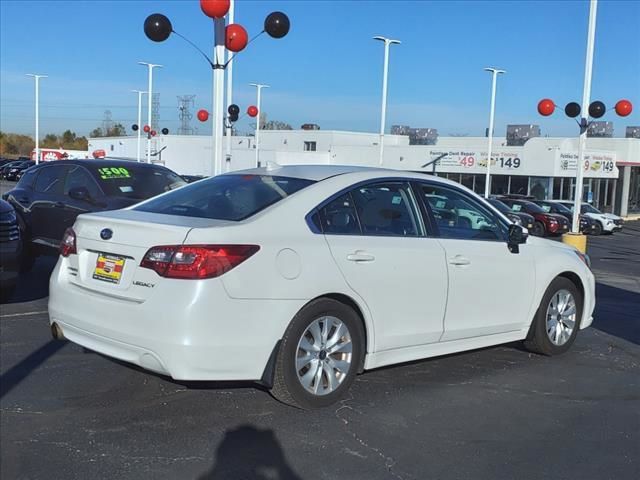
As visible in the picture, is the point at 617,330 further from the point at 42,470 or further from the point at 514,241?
the point at 42,470

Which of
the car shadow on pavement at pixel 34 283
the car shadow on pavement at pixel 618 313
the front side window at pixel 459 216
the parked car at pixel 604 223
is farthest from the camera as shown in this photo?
Result: the parked car at pixel 604 223

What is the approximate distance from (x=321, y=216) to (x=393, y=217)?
69 centimetres

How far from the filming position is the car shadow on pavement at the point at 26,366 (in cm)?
488

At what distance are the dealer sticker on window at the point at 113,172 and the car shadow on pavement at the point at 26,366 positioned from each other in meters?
3.77

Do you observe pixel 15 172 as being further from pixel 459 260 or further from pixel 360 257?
pixel 360 257

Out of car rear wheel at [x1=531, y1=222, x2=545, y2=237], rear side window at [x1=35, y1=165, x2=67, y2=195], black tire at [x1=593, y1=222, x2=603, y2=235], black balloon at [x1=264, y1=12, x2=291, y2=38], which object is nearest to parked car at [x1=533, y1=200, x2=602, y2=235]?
black tire at [x1=593, y1=222, x2=603, y2=235]

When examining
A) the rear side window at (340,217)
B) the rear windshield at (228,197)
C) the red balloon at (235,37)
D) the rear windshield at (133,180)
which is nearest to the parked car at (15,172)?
the red balloon at (235,37)

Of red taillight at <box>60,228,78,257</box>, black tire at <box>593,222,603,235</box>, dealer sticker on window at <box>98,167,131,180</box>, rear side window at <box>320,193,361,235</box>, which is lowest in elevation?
black tire at <box>593,222,603,235</box>

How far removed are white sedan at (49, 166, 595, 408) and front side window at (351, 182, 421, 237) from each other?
11mm

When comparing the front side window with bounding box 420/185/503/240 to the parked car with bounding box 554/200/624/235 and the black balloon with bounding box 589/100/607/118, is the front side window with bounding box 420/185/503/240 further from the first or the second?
the parked car with bounding box 554/200/624/235

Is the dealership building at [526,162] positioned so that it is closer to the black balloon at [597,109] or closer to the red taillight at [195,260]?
the black balloon at [597,109]

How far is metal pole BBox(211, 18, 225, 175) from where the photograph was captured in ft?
34.1

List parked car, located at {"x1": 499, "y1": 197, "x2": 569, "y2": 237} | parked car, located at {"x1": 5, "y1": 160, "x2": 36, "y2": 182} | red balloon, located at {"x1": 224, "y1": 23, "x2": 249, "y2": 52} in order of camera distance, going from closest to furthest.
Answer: red balloon, located at {"x1": 224, "y1": 23, "x2": 249, "y2": 52} < parked car, located at {"x1": 499, "y1": 197, "x2": 569, "y2": 237} < parked car, located at {"x1": 5, "y1": 160, "x2": 36, "y2": 182}

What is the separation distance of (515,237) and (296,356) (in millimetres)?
2361
